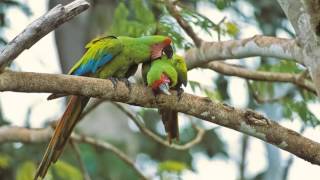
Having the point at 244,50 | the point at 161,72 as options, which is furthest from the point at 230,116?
the point at 244,50

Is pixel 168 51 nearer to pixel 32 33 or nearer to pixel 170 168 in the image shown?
pixel 32 33

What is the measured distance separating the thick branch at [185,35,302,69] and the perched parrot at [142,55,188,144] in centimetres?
37

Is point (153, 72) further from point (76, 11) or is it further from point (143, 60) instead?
point (76, 11)

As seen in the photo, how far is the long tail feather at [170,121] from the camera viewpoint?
104 inches

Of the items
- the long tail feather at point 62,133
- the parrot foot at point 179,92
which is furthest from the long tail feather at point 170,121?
the long tail feather at point 62,133

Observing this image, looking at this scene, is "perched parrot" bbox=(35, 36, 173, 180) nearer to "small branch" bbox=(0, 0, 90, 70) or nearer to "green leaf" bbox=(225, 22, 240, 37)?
"small branch" bbox=(0, 0, 90, 70)

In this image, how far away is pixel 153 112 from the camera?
619cm

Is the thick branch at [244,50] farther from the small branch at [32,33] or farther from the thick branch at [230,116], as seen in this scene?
the small branch at [32,33]

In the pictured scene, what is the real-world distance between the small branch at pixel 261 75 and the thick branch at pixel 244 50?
0.62ft

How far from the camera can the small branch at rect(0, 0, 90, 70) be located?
1975mm

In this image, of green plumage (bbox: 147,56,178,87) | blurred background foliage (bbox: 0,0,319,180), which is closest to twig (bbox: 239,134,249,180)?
blurred background foliage (bbox: 0,0,319,180)

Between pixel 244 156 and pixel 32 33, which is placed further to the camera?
pixel 244 156

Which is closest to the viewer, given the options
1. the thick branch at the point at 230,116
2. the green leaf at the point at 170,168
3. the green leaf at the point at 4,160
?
the thick branch at the point at 230,116

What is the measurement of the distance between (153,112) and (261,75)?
2948mm
